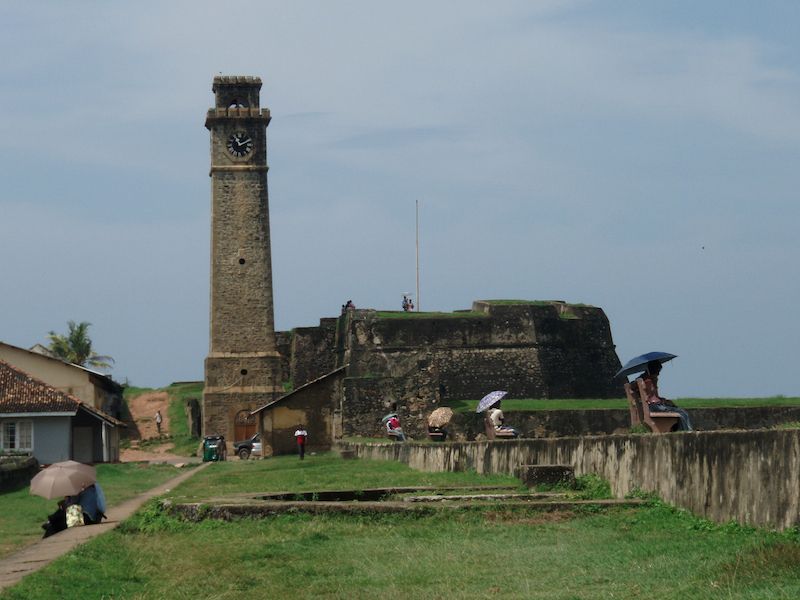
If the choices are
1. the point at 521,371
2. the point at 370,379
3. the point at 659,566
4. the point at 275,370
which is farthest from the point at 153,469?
the point at 659,566

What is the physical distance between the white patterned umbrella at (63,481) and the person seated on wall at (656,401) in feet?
18.6

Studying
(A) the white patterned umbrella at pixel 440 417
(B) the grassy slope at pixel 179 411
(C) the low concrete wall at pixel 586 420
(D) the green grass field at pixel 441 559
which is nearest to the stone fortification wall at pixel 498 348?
(A) the white patterned umbrella at pixel 440 417

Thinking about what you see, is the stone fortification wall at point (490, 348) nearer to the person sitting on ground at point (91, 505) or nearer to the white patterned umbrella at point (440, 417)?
the white patterned umbrella at point (440, 417)

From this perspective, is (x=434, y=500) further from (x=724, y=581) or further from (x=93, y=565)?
(x=724, y=581)

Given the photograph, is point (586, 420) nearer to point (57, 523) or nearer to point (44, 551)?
point (57, 523)

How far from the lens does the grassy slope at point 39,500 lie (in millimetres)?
14336

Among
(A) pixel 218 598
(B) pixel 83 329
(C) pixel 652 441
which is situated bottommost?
(A) pixel 218 598

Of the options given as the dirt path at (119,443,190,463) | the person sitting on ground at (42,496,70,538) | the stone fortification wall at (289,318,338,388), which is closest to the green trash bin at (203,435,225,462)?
the dirt path at (119,443,190,463)

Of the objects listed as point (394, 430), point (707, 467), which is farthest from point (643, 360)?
point (394, 430)

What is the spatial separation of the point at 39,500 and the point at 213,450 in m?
20.2

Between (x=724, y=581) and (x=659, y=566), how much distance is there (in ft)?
3.21

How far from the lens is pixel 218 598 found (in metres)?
7.99

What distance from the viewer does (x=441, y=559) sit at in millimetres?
9133

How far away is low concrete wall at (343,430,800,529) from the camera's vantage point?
27.4 ft
